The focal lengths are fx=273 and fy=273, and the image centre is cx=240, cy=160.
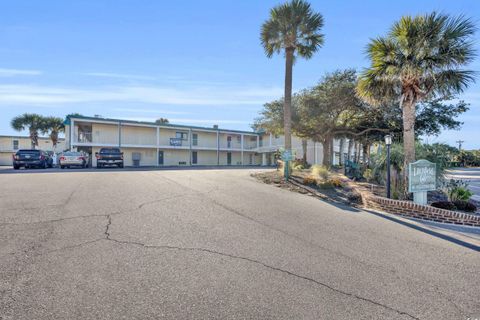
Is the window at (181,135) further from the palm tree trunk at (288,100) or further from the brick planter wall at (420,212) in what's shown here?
the brick planter wall at (420,212)

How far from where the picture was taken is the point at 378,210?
8.28 m

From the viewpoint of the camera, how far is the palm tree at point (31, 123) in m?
41.2

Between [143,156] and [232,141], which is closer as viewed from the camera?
[143,156]

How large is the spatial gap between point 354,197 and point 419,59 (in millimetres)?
4933

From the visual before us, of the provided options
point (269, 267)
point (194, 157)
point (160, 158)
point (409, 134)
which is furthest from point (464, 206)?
point (194, 157)

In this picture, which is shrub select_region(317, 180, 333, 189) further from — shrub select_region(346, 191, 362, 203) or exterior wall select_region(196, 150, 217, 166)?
exterior wall select_region(196, 150, 217, 166)

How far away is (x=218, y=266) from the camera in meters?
3.61

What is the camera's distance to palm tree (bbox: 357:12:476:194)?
8.44 m

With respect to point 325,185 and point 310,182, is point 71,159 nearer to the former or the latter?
point 310,182

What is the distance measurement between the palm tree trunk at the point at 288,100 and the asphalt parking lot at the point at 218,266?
794 cm

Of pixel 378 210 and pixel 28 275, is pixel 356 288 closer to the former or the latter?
pixel 28 275

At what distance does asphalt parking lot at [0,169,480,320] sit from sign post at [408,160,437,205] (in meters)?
2.02

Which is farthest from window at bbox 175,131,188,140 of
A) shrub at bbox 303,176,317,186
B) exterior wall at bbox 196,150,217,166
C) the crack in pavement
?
the crack in pavement

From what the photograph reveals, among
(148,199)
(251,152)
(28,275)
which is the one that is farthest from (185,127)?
(28,275)
